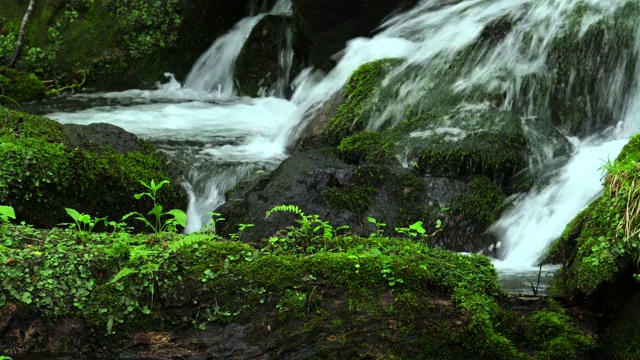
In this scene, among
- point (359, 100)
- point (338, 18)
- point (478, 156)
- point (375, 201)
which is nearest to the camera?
point (375, 201)

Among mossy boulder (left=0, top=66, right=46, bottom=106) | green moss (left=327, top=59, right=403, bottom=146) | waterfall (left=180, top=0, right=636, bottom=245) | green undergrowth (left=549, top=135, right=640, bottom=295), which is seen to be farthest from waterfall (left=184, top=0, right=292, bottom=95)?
green undergrowth (left=549, top=135, right=640, bottom=295)

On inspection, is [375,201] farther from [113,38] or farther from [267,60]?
[113,38]

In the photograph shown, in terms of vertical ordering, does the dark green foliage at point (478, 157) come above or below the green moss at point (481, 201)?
above

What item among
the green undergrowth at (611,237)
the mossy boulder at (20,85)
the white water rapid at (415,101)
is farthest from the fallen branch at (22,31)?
the green undergrowth at (611,237)

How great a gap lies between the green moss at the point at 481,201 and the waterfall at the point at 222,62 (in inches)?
296

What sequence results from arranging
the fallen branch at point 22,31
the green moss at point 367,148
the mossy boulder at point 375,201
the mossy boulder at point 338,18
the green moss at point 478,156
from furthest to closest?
1. the fallen branch at point 22,31
2. the mossy boulder at point 338,18
3. the green moss at point 367,148
4. the green moss at point 478,156
5. the mossy boulder at point 375,201

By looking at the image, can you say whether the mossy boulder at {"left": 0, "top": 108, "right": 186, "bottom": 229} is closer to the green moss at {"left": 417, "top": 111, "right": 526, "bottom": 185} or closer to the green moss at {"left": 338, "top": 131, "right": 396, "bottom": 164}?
the green moss at {"left": 338, "top": 131, "right": 396, "bottom": 164}

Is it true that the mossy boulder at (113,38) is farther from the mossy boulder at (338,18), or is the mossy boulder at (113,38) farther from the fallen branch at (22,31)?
the mossy boulder at (338,18)

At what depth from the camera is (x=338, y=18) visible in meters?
12.9

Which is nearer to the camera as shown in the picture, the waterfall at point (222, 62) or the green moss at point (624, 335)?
the green moss at point (624, 335)

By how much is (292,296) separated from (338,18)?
8.81 m

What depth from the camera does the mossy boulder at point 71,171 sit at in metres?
7.52

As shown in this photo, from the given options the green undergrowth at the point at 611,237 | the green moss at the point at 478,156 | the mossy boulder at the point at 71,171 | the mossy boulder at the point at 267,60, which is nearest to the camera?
the green undergrowth at the point at 611,237

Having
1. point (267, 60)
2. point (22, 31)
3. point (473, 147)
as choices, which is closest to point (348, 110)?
point (473, 147)
